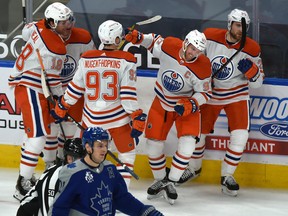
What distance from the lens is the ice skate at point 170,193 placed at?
646 centimetres

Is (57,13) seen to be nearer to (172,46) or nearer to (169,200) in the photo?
(172,46)

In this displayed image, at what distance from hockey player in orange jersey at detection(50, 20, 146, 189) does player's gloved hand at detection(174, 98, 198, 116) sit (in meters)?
0.31

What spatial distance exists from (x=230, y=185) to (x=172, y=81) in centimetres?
85

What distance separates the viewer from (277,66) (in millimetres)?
6887

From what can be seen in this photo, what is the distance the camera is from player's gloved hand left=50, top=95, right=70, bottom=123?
618 cm

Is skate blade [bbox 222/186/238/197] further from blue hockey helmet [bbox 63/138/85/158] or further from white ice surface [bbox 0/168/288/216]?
blue hockey helmet [bbox 63/138/85/158]

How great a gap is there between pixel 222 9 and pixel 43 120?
59.4 inches

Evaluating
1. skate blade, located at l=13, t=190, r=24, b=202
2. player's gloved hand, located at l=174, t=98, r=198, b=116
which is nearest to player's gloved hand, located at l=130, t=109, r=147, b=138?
player's gloved hand, located at l=174, t=98, r=198, b=116

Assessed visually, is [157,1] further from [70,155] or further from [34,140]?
[70,155]

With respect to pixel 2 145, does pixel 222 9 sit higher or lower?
higher

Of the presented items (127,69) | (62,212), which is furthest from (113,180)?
(127,69)

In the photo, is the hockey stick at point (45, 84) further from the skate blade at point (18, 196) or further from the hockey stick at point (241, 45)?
the hockey stick at point (241, 45)

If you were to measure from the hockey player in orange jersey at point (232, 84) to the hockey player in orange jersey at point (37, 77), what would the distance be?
39.1 inches

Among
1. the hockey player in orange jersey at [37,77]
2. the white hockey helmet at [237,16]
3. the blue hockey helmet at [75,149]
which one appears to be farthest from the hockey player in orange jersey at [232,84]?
the blue hockey helmet at [75,149]
